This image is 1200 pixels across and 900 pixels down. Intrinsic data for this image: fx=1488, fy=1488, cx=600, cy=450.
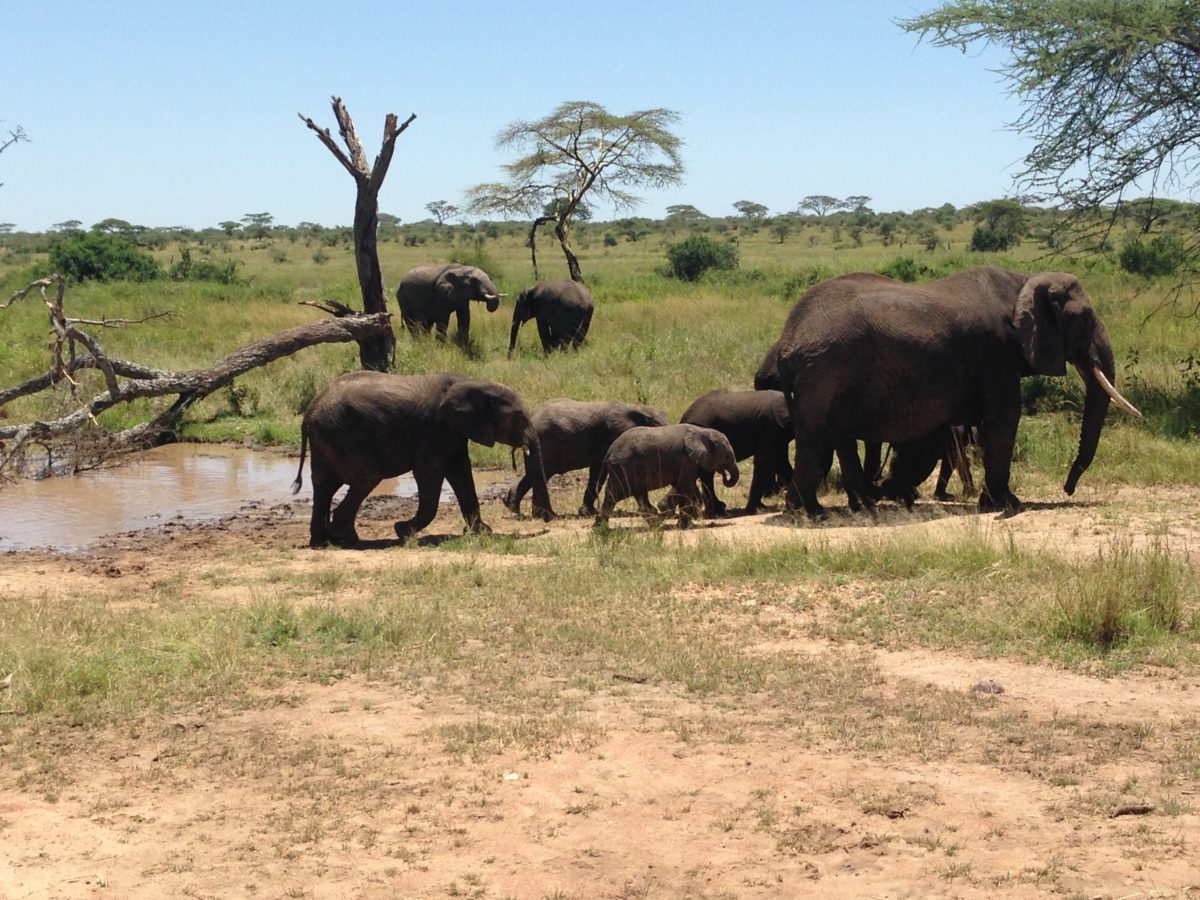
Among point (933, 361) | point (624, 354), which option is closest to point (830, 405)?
point (933, 361)

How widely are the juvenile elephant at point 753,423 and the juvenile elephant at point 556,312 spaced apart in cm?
922

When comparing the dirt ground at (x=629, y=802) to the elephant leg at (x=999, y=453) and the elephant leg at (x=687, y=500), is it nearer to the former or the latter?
the elephant leg at (x=687, y=500)

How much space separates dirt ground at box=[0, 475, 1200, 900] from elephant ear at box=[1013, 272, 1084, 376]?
512 cm

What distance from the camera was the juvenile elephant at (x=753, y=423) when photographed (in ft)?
45.5

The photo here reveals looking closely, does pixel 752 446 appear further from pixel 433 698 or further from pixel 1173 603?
pixel 433 698

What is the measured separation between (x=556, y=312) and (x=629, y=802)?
678 inches

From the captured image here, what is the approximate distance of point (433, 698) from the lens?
779 cm

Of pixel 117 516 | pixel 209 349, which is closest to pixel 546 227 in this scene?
pixel 209 349

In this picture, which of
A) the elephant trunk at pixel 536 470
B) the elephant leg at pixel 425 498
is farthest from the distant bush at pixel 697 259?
the elephant leg at pixel 425 498

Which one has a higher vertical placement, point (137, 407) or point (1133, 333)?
point (1133, 333)

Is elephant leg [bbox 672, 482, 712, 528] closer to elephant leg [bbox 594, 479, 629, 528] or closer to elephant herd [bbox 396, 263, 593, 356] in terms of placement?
elephant leg [bbox 594, 479, 629, 528]

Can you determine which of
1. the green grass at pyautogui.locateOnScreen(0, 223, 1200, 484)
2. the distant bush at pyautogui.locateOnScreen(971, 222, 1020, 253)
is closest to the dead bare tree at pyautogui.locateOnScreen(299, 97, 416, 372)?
the green grass at pyautogui.locateOnScreen(0, 223, 1200, 484)

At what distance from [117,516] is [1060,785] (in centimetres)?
1119

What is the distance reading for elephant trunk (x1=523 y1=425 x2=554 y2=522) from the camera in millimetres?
13006
